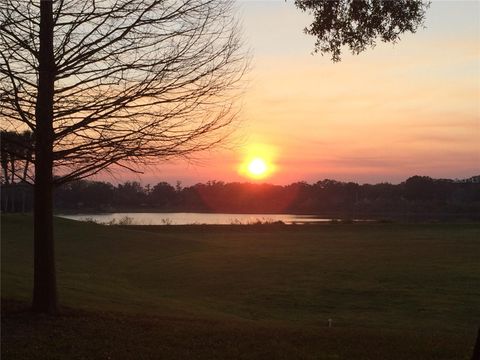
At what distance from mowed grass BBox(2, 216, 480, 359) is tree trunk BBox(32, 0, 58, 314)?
473 millimetres

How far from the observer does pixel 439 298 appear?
20047 millimetres

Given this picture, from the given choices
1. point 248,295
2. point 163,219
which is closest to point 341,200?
point 163,219

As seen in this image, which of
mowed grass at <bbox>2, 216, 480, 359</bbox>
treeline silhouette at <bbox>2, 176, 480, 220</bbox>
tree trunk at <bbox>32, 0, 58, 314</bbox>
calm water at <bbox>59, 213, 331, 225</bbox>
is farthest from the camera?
treeline silhouette at <bbox>2, 176, 480, 220</bbox>

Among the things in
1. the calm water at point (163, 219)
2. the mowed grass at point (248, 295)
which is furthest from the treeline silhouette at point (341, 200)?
the mowed grass at point (248, 295)

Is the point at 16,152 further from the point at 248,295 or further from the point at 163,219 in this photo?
the point at 163,219

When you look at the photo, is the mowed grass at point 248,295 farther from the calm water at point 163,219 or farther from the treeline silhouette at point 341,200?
the treeline silhouette at point 341,200

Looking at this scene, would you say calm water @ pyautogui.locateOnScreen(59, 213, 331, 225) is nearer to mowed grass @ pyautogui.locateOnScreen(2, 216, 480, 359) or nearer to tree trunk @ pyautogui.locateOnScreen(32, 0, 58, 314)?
mowed grass @ pyautogui.locateOnScreen(2, 216, 480, 359)

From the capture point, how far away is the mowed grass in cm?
869

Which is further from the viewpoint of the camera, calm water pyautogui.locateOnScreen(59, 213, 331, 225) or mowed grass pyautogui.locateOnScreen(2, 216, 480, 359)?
calm water pyautogui.locateOnScreen(59, 213, 331, 225)

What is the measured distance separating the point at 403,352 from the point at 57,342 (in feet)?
15.1

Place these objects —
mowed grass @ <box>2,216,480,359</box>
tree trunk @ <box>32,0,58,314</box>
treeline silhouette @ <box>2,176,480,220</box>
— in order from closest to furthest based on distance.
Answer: mowed grass @ <box>2,216,480,359</box>
tree trunk @ <box>32,0,58,314</box>
treeline silhouette @ <box>2,176,480,220</box>

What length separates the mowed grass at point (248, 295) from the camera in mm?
8688

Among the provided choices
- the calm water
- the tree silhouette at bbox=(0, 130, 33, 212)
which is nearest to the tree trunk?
the tree silhouette at bbox=(0, 130, 33, 212)

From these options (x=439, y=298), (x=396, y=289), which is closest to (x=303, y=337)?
(x=439, y=298)
